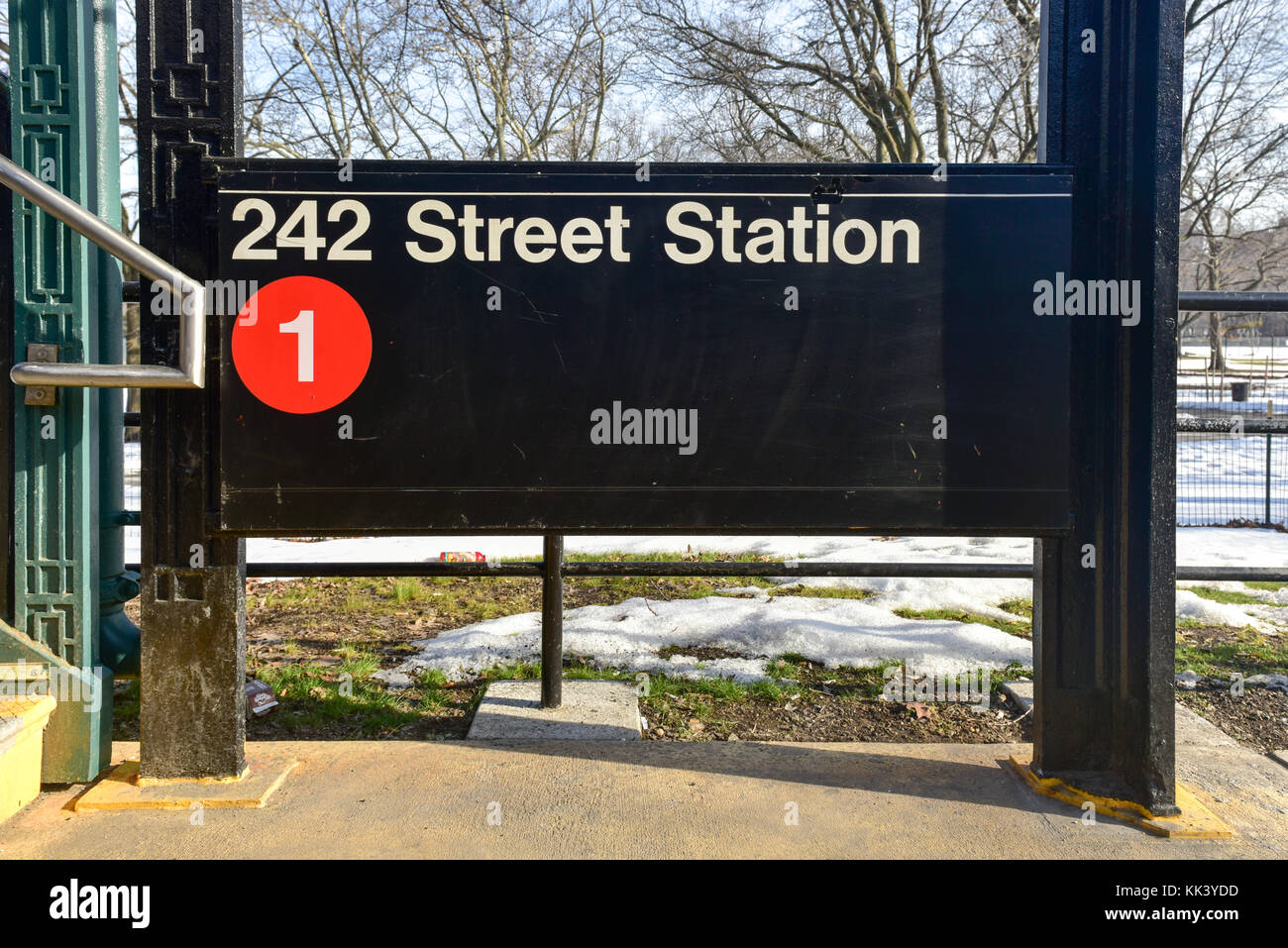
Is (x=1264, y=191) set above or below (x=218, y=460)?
above

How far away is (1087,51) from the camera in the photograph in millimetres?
2787

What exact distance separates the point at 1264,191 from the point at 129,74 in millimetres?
22762

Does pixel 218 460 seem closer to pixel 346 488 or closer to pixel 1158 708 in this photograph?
pixel 346 488

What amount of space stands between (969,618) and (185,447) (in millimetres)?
3932

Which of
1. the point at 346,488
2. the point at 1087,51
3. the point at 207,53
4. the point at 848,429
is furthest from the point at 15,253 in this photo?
the point at 1087,51

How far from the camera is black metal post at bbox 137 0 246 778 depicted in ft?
9.05

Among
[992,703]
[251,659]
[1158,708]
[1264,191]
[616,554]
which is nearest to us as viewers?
[1158,708]

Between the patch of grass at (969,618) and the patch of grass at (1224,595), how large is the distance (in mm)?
1519

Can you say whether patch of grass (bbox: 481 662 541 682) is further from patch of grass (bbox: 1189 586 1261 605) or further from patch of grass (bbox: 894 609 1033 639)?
patch of grass (bbox: 1189 586 1261 605)

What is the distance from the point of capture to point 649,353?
279 cm

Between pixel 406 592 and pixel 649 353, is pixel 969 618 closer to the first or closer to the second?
pixel 649 353

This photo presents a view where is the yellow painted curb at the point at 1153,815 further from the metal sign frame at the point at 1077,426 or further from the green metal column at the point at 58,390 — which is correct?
the green metal column at the point at 58,390

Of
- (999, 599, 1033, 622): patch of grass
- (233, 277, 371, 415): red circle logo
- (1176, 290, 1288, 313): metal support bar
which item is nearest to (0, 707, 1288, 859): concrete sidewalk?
(233, 277, 371, 415): red circle logo

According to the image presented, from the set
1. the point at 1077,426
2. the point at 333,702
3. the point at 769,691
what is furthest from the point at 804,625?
the point at 333,702
